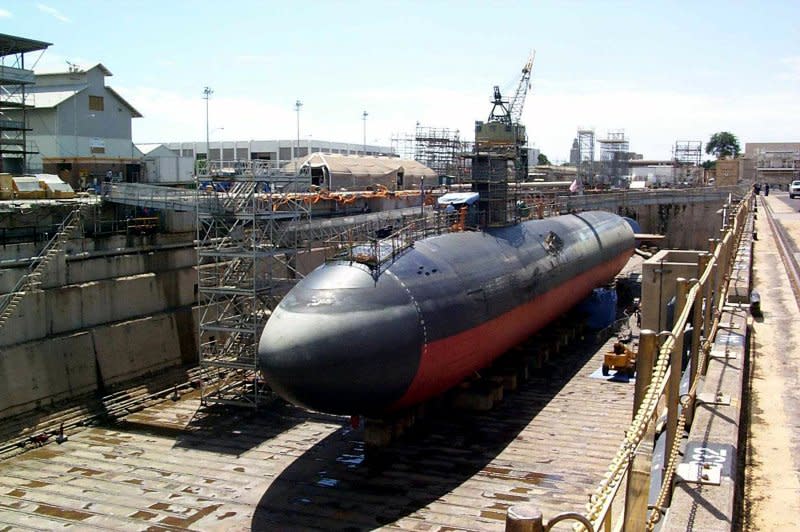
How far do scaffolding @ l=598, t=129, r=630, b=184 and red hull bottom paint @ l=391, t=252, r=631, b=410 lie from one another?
75420 millimetres

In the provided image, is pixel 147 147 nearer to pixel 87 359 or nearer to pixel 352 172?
pixel 352 172

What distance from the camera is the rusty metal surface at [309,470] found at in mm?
16984

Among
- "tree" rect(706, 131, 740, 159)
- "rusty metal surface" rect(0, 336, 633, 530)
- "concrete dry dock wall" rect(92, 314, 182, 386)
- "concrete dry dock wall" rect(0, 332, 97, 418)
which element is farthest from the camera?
"tree" rect(706, 131, 740, 159)

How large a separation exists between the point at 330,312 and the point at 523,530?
44.9ft

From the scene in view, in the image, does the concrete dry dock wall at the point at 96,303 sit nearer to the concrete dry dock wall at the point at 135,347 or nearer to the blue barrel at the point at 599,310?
the concrete dry dock wall at the point at 135,347

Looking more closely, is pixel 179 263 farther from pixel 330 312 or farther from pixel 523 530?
pixel 523 530

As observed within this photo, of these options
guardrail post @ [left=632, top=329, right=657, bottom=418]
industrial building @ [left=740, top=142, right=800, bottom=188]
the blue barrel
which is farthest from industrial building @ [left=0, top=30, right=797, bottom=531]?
industrial building @ [left=740, top=142, right=800, bottom=188]

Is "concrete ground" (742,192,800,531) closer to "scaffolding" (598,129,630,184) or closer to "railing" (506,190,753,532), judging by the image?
"railing" (506,190,753,532)

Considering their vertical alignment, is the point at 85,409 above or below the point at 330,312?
below

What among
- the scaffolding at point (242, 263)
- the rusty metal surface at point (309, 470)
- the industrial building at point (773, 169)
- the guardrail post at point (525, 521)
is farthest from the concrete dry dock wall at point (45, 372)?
the industrial building at point (773, 169)

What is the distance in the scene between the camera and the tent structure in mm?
63688

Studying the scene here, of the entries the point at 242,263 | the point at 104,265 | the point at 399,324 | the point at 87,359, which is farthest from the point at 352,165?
the point at 399,324

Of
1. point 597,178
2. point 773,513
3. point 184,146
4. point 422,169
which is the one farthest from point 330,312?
point 184,146

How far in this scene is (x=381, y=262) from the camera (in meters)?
19.7
